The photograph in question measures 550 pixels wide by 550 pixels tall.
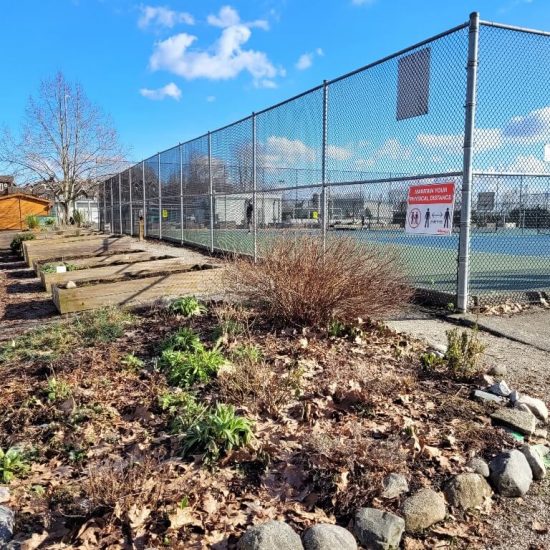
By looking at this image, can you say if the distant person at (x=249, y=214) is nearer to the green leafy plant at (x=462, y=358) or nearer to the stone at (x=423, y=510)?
the green leafy plant at (x=462, y=358)

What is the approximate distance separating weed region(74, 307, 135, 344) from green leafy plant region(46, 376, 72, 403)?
1.22 meters

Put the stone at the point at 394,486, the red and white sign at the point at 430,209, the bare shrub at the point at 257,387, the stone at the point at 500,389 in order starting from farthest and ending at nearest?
the red and white sign at the point at 430,209, the stone at the point at 500,389, the bare shrub at the point at 257,387, the stone at the point at 394,486

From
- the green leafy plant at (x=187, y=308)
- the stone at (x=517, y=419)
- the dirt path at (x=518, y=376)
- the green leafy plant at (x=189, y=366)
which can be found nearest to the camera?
the dirt path at (x=518, y=376)

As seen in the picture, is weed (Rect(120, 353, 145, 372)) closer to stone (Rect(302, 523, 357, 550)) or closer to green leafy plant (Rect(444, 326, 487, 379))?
stone (Rect(302, 523, 357, 550))

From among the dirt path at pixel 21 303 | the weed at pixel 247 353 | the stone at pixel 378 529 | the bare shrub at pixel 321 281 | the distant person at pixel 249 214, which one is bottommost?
the stone at pixel 378 529

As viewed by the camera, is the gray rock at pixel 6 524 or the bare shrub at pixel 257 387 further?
the bare shrub at pixel 257 387

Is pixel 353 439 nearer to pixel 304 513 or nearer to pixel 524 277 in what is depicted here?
pixel 304 513

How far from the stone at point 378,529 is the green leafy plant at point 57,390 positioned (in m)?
2.28

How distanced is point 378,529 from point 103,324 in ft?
12.7

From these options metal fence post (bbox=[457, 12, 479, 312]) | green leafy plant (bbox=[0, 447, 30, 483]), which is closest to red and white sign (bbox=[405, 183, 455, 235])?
metal fence post (bbox=[457, 12, 479, 312])

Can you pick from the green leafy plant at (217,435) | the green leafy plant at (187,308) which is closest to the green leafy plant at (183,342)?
the green leafy plant at (187,308)

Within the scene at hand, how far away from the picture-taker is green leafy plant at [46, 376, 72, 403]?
12.1 ft

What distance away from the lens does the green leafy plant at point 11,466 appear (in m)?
2.80

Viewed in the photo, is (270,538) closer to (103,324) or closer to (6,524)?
(6,524)
